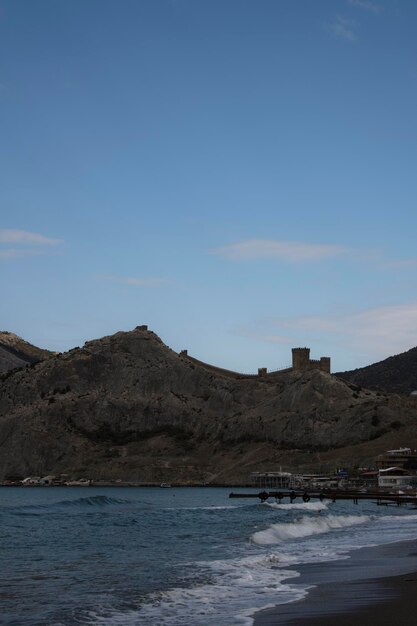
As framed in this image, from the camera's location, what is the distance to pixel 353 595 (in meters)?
23.8

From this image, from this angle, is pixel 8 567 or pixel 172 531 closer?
pixel 8 567

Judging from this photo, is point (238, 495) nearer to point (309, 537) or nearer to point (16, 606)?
point (309, 537)

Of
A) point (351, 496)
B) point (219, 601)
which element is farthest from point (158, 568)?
point (351, 496)

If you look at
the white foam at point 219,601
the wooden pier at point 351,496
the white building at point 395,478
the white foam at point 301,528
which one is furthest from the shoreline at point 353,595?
the white building at point 395,478

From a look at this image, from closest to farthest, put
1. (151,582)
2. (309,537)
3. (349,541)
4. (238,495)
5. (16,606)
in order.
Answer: (16,606) → (151,582) → (349,541) → (309,537) → (238,495)

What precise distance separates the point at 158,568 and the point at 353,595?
36.3 feet

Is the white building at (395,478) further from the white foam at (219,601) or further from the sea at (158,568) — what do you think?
the white foam at (219,601)

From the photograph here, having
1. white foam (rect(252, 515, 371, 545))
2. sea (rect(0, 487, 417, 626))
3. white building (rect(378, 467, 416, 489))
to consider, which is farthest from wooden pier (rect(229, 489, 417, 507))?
sea (rect(0, 487, 417, 626))

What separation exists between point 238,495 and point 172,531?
91024 mm

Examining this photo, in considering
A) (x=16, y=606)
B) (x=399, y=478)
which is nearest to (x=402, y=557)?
(x=16, y=606)

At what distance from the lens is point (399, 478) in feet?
546

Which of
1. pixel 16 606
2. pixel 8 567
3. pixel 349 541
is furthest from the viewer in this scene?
pixel 349 541

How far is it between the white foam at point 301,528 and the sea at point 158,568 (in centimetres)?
14

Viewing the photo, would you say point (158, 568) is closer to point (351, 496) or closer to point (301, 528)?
point (301, 528)
